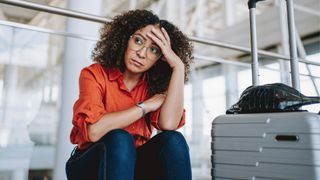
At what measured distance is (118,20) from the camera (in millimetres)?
1119

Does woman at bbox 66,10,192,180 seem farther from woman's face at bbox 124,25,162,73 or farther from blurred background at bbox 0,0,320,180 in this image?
blurred background at bbox 0,0,320,180

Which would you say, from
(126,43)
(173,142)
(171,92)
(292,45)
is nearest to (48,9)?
(126,43)

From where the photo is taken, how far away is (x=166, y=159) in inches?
33.3

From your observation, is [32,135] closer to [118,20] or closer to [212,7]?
[118,20]

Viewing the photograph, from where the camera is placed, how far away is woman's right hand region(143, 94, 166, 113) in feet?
3.04

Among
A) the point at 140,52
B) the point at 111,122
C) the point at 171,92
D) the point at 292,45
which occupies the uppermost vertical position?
the point at 292,45

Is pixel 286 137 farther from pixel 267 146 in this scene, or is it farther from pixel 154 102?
pixel 154 102

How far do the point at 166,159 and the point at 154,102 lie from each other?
0.19 m

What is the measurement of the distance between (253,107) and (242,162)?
0.17 m

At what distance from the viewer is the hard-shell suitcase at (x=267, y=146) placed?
2.49ft

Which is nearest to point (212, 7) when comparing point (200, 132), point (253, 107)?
point (200, 132)

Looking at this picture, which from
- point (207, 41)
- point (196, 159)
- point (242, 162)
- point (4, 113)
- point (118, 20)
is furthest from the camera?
point (196, 159)

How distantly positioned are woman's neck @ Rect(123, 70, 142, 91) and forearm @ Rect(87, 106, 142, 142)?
0.65 ft

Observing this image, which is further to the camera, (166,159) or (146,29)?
(146,29)
